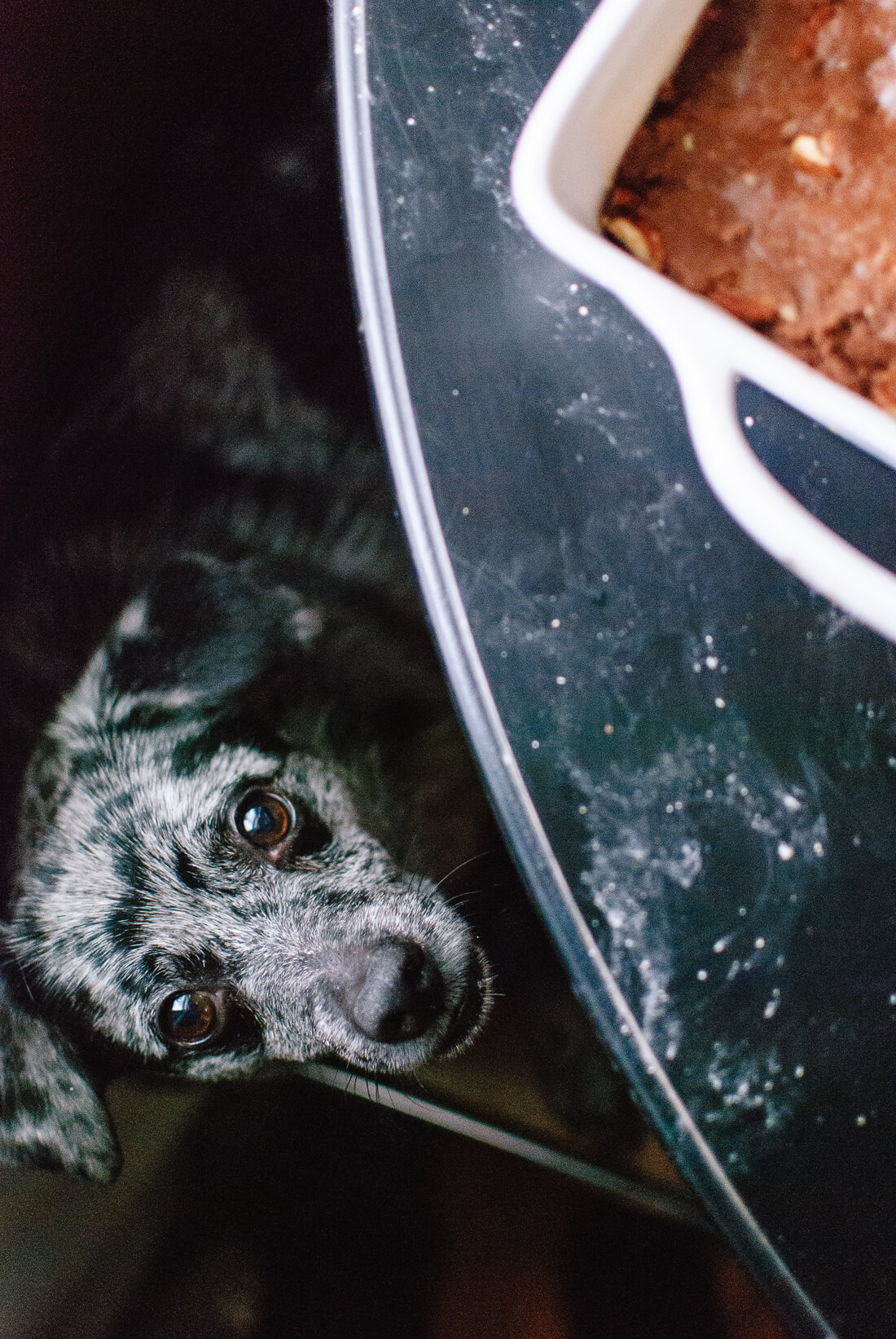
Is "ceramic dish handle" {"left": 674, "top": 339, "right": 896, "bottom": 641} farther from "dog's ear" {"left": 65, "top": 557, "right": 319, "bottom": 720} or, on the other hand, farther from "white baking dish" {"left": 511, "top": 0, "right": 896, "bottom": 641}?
"dog's ear" {"left": 65, "top": 557, "right": 319, "bottom": 720}

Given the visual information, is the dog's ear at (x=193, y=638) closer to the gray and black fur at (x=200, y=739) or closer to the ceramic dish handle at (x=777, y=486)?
the gray and black fur at (x=200, y=739)

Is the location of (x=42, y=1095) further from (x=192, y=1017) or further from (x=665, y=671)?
(x=665, y=671)

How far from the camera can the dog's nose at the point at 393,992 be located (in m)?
1.07

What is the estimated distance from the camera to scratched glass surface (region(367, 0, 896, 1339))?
61 centimetres

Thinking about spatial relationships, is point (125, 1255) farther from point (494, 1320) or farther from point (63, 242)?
point (63, 242)

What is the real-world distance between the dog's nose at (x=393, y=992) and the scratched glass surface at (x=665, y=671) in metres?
0.53

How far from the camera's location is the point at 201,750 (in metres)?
1.19

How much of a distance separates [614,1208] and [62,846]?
3.78 feet

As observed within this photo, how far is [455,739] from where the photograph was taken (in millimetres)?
1460

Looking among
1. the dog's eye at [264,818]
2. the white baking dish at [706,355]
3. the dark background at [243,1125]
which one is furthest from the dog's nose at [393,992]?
the white baking dish at [706,355]

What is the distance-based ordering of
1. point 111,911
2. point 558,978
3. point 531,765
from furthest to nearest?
1. point 558,978
2. point 111,911
3. point 531,765

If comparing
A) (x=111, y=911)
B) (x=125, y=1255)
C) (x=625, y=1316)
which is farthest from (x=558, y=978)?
(x=125, y=1255)

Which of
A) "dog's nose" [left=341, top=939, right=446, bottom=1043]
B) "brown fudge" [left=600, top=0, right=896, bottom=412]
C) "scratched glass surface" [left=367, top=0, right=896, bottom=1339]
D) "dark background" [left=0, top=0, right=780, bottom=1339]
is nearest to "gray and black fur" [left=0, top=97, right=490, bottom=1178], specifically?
"dog's nose" [left=341, top=939, right=446, bottom=1043]

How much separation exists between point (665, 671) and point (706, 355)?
25 cm
